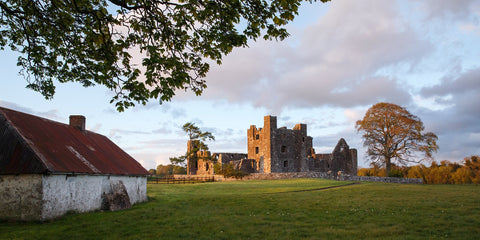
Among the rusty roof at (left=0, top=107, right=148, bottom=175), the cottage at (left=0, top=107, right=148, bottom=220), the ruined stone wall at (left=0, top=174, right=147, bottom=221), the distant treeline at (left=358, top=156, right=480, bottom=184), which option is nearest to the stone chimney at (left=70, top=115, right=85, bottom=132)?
the cottage at (left=0, top=107, right=148, bottom=220)

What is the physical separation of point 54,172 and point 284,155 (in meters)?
46.1

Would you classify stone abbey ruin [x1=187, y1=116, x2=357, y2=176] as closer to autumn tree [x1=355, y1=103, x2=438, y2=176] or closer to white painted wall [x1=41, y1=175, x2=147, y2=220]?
autumn tree [x1=355, y1=103, x2=438, y2=176]

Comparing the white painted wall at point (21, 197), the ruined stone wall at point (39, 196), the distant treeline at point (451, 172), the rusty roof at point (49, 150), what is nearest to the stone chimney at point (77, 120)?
the rusty roof at point (49, 150)

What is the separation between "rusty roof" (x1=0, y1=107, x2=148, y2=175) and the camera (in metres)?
14.5

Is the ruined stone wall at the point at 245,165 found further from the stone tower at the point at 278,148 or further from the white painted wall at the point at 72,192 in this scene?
the white painted wall at the point at 72,192

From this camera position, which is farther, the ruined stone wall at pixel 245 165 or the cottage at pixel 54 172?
the ruined stone wall at pixel 245 165

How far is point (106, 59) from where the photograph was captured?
37.5 ft

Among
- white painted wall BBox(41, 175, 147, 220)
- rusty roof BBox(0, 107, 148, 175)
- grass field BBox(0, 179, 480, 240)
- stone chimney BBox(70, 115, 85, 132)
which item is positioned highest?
stone chimney BBox(70, 115, 85, 132)

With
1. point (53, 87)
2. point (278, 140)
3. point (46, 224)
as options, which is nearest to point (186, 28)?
point (53, 87)

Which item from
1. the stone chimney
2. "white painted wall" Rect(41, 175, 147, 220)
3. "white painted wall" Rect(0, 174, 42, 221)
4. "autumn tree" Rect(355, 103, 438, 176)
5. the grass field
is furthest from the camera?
"autumn tree" Rect(355, 103, 438, 176)

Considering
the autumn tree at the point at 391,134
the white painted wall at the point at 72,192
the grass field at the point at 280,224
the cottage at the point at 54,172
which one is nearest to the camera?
the grass field at the point at 280,224

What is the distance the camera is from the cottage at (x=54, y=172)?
14195 mm

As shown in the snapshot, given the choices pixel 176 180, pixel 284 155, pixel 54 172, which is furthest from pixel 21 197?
pixel 284 155

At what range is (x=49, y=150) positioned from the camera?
53.7 ft
